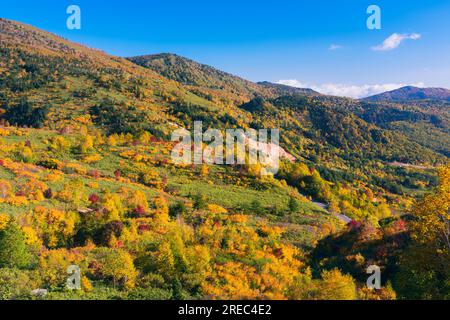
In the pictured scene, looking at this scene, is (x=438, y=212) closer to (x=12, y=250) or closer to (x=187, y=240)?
(x=187, y=240)

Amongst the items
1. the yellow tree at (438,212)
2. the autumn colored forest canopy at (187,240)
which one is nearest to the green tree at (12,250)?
the autumn colored forest canopy at (187,240)

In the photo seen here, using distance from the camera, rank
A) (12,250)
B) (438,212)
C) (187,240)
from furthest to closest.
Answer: (187,240) < (12,250) < (438,212)

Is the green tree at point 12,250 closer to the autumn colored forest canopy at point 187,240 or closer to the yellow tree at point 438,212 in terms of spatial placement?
the autumn colored forest canopy at point 187,240

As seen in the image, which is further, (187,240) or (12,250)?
(187,240)

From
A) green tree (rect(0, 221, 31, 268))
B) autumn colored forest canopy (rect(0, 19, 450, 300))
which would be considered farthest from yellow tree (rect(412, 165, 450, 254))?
green tree (rect(0, 221, 31, 268))

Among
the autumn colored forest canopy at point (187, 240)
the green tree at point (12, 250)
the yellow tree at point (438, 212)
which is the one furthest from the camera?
the green tree at point (12, 250)

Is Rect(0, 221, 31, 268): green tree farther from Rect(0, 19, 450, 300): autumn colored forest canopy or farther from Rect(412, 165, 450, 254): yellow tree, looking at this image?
Rect(412, 165, 450, 254): yellow tree

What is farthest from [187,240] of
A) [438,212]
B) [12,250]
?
[438,212]

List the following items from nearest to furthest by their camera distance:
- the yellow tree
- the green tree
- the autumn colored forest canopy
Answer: the yellow tree
the autumn colored forest canopy
the green tree

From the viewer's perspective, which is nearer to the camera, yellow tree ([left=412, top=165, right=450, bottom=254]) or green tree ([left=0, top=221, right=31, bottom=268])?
yellow tree ([left=412, top=165, right=450, bottom=254])

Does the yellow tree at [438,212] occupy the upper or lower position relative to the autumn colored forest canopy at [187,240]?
upper

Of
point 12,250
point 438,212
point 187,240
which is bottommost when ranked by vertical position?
point 187,240
